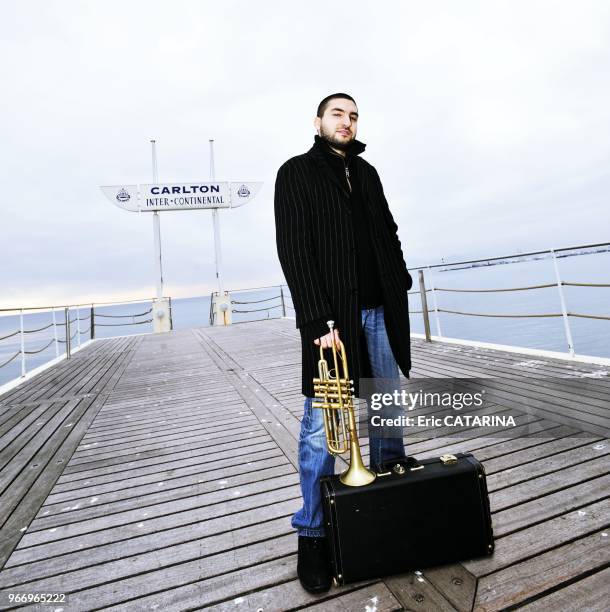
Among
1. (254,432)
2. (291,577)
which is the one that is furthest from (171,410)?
(291,577)

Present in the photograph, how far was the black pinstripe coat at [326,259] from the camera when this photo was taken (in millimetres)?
1219

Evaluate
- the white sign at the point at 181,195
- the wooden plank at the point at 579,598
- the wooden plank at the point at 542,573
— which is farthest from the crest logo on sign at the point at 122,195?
the wooden plank at the point at 579,598

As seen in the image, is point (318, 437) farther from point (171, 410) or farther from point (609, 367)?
point (609, 367)

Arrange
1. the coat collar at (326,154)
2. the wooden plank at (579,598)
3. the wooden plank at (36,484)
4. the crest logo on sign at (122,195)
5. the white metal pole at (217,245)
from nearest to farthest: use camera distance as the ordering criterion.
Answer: the wooden plank at (579,598) → the coat collar at (326,154) → the wooden plank at (36,484) → the crest logo on sign at (122,195) → the white metal pole at (217,245)

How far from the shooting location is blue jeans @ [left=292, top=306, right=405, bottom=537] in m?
1.22

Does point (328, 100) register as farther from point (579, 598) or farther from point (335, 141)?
point (579, 598)

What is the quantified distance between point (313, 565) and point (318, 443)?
38 cm

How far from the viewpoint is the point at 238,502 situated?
176 cm

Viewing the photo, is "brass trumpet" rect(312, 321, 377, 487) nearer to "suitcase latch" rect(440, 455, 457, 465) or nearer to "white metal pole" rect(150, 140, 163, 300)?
"suitcase latch" rect(440, 455, 457, 465)

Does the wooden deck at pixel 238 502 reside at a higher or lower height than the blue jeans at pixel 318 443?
lower

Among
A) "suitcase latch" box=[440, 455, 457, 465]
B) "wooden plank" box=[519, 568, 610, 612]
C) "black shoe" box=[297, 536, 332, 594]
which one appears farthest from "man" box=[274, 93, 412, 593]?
"wooden plank" box=[519, 568, 610, 612]

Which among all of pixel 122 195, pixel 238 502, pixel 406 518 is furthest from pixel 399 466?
pixel 122 195

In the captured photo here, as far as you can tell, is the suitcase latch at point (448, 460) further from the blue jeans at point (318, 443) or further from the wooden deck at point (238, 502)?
the wooden deck at point (238, 502)

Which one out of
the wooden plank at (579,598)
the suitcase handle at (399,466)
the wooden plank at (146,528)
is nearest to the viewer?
the wooden plank at (579,598)
